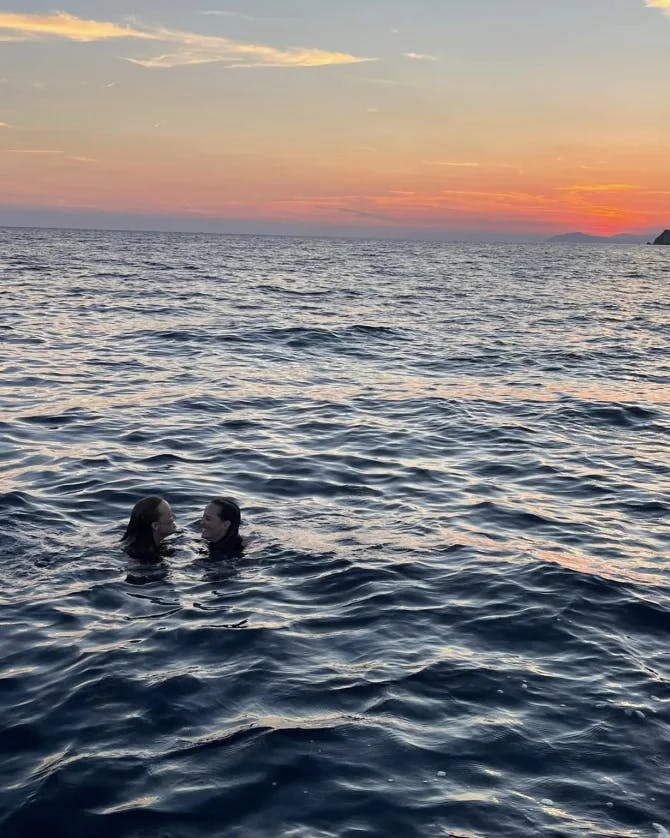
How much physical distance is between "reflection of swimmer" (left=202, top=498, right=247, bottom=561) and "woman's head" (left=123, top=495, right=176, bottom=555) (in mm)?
519

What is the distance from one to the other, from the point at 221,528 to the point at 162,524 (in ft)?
2.49

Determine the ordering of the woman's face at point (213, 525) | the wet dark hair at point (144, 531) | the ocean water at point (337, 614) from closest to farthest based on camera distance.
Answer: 1. the ocean water at point (337, 614)
2. the wet dark hair at point (144, 531)
3. the woman's face at point (213, 525)

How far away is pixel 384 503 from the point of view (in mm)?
14109

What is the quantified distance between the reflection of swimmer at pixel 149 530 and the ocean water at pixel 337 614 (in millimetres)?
208

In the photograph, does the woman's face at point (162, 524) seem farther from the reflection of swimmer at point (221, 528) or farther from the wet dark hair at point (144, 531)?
the reflection of swimmer at point (221, 528)

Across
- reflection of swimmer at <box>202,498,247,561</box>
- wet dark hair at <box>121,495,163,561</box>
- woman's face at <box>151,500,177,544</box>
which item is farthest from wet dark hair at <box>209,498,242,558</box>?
wet dark hair at <box>121,495,163,561</box>

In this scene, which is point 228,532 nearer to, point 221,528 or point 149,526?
point 221,528

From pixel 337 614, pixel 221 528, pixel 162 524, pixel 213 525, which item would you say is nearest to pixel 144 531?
pixel 162 524

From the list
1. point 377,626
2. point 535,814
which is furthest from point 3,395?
point 535,814

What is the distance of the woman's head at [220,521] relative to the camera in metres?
11.4

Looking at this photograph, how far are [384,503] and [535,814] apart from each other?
7.88 meters

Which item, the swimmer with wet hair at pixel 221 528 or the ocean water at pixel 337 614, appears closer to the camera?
the ocean water at pixel 337 614

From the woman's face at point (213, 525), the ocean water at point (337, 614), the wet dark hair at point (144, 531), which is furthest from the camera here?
the woman's face at point (213, 525)

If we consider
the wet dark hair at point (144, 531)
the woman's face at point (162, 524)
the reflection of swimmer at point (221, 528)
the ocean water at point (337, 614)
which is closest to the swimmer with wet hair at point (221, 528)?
the reflection of swimmer at point (221, 528)
